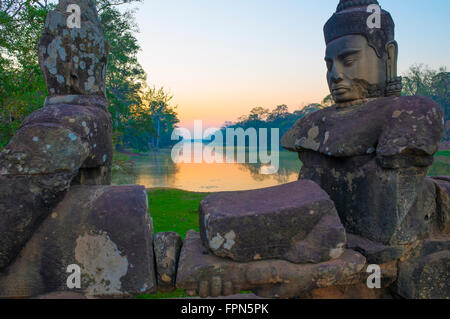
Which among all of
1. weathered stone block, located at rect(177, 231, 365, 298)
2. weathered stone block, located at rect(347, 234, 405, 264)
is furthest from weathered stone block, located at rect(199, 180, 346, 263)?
weathered stone block, located at rect(347, 234, 405, 264)

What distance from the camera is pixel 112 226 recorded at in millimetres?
1842

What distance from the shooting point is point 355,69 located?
232 centimetres

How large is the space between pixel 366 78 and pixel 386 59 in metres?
0.23

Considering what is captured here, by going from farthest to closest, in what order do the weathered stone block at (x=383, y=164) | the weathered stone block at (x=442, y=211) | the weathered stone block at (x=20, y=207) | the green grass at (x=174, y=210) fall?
the green grass at (x=174, y=210) → the weathered stone block at (x=442, y=211) → the weathered stone block at (x=383, y=164) → the weathered stone block at (x=20, y=207)

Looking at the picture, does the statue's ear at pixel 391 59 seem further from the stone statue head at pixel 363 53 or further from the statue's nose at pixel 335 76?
the statue's nose at pixel 335 76

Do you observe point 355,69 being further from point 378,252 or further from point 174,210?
point 174,210

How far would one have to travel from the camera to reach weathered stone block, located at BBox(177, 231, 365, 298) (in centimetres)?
173

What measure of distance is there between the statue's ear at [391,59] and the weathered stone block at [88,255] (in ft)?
7.11

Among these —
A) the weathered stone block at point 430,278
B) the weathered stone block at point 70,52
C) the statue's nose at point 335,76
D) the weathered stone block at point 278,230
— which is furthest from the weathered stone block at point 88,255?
the statue's nose at point 335,76

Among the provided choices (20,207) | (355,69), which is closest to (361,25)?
(355,69)

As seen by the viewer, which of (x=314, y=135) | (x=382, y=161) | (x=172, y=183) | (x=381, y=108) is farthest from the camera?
(x=172, y=183)

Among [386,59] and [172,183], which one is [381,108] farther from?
[172,183]

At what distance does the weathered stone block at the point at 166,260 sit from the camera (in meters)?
1.91
